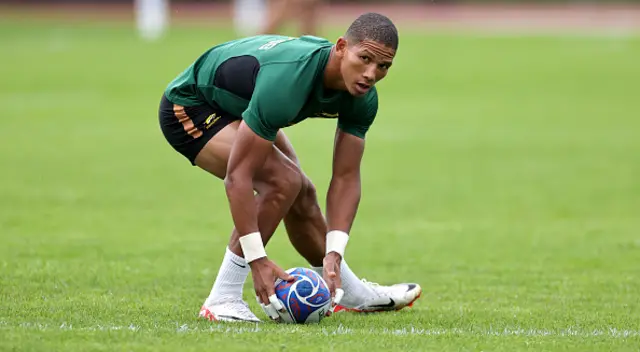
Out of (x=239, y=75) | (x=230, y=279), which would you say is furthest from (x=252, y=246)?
(x=239, y=75)

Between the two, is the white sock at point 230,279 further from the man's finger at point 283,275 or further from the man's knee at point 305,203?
the man's knee at point 305,203

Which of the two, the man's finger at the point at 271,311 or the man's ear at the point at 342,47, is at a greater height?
the man's ear at the point at 342,47

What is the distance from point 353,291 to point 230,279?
0.85m

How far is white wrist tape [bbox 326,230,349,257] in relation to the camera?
22.8ft

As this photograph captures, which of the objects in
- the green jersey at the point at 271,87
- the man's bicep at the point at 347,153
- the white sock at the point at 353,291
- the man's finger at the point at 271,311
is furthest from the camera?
the white sock at the point at 353,291

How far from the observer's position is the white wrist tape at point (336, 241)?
694 centimetres

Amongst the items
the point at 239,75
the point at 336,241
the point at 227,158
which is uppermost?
the point at 239,75

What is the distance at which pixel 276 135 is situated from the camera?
6.89 m

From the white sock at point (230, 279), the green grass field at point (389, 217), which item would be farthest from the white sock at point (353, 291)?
the white sock at point (230, 279)

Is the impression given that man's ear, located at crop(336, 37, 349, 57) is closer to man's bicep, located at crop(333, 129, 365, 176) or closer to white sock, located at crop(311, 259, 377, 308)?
man's bicep, located at crop(333, 129, 365, 176)

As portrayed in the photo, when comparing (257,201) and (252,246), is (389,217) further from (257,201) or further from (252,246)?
(252,246)

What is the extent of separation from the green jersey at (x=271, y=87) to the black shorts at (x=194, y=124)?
50 mm

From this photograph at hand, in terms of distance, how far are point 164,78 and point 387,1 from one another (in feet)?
74.0

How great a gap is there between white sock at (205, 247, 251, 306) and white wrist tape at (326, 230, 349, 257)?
0.50m
